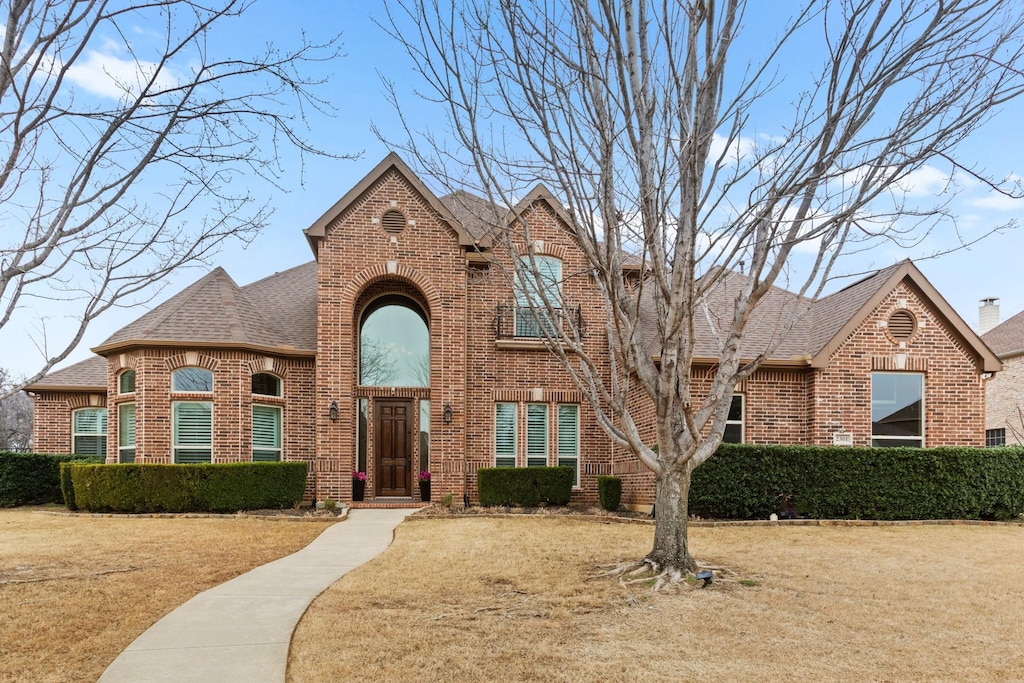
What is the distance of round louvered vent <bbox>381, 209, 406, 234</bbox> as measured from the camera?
1730 cm

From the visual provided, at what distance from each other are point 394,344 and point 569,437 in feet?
15.2

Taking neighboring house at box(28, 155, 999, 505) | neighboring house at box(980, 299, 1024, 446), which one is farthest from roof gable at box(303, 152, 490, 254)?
neighboring house at box(980, 299, 1024, 446)

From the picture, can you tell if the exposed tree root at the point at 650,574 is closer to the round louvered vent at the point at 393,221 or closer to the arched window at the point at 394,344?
the arched window at the point at 394,344

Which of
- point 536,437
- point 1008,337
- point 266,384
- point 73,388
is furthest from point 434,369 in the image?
point 1008,337

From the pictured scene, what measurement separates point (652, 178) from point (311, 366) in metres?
11.5

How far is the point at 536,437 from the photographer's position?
693 inches

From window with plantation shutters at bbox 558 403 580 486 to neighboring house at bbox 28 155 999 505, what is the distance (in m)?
0.03

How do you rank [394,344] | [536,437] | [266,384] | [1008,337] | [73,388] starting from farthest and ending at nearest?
[1008,337] < [73,388] < [394,344] < [536,437] < [266,384]

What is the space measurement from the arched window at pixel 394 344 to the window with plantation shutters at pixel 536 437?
250 centimetres

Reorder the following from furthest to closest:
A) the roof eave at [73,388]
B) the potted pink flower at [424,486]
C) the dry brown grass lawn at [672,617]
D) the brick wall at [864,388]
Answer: the roof eave at [73,388]
the potted pink flower at [424,486]
the brick wall at [864,388]
the dry brown grass lawn at [672,617]

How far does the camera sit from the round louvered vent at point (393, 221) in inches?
681

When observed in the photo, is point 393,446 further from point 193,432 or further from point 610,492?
point 610,492

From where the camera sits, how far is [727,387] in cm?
868

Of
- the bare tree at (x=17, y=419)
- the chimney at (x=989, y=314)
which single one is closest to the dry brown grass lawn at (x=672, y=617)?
the chimney at (x=989, y=314)
